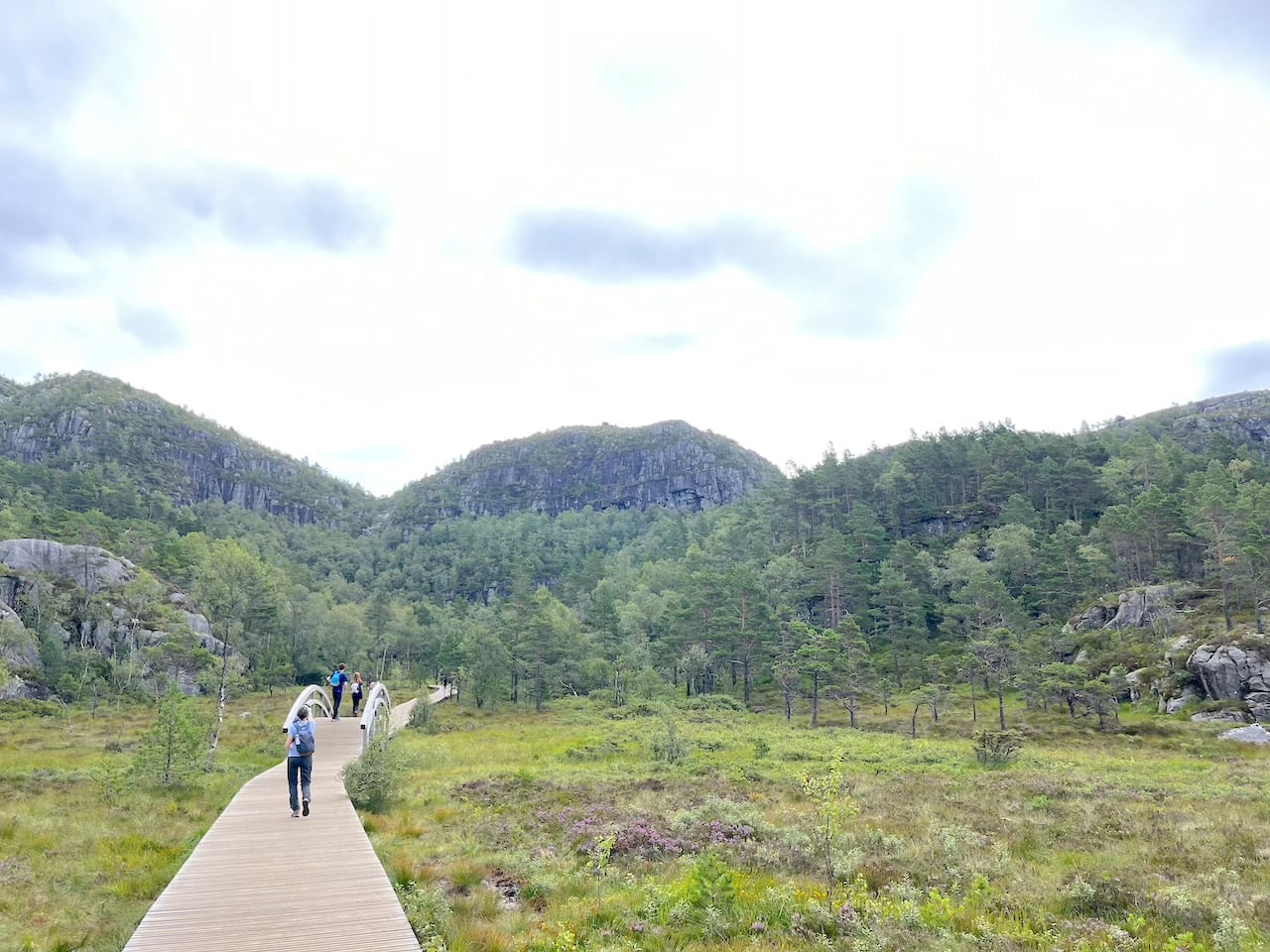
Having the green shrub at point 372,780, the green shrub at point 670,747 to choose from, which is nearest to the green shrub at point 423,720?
the green shrub at point 670,747

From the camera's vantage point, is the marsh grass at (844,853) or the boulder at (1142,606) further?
the boulder at (1142,606)

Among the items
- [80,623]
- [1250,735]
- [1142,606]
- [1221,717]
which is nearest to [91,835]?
[1250,735]

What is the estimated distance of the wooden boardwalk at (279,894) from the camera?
7.37m

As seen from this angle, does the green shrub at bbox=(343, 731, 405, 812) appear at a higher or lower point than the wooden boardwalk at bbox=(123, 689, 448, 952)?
lower

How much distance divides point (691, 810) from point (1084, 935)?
29.9 ft

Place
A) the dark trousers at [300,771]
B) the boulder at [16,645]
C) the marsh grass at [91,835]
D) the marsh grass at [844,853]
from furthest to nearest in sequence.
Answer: the boulder at [16,645]
the dark trousers at [300,771]
the marsh grass at [91,835]
the marsh grass at [844,853]

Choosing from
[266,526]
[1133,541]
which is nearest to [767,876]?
[1133,541]

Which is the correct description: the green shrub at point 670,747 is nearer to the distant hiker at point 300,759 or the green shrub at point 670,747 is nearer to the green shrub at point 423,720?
the distant hiker at point 300,759

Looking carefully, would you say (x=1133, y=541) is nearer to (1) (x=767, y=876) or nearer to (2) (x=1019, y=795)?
(2) (x=1019, y=795)

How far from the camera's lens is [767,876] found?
10844mm

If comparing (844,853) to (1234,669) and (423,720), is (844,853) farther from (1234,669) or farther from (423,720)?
(1234,669)

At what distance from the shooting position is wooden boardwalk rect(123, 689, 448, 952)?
290 inches

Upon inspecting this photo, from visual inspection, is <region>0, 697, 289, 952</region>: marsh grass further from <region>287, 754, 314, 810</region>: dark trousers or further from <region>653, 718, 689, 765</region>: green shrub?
<region>653, 718, 689, 765</region>: green shrub

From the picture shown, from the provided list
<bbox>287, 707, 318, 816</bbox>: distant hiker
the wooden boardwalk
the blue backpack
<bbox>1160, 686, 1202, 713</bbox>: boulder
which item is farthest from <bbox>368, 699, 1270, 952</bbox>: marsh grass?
<bbox>1160, 686, 1202, 713</bbox>: boulder
